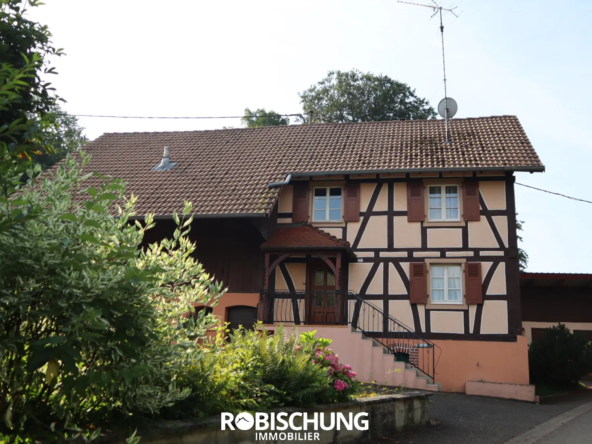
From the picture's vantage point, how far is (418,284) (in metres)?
15.5

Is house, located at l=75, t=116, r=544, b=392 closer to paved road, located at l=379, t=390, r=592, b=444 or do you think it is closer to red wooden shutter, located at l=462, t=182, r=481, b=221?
red wooden shutter, located at l=462, t=182, r=481, b=221

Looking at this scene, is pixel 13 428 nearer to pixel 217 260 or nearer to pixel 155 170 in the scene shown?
pixel 217 260

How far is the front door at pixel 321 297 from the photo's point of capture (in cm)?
1580

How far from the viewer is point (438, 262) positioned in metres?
15.7

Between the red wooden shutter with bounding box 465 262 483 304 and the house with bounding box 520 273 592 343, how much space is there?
6176 mm

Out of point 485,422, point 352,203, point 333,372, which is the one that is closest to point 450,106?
point 352,203

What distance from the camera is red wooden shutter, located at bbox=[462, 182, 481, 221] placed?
1575 cm

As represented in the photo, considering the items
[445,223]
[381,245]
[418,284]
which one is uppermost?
[445,223]

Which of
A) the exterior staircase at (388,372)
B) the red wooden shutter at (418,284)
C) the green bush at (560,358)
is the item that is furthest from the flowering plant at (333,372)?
the green bush at (560,358)

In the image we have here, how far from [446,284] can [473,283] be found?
72 centimetres

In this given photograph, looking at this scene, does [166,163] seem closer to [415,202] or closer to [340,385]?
[415,202]

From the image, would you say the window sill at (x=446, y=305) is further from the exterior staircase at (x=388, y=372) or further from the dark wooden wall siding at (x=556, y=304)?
the dark wooden wall siding at (x=556, y=304)

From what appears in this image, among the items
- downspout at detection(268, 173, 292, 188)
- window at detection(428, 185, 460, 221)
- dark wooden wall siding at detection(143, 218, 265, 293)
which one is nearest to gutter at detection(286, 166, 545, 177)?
downspout at detection(268, 173, 292, 188)

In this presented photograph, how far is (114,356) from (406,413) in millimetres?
Answer: 5700
